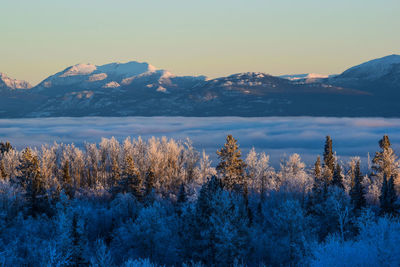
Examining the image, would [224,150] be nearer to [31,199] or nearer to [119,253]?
[119,253]

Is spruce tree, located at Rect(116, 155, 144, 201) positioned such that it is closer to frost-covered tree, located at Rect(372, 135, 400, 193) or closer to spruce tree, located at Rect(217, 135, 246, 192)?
spruce tree, located at Rect(217, 135, 246, 192)

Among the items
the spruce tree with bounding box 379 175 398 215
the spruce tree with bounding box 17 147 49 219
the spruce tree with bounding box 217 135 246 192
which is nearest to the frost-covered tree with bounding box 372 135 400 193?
the spruce tree with bounding box 379 175 398 215

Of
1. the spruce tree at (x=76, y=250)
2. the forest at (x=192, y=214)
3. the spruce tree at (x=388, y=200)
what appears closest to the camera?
the forest at (x=192, y=214)

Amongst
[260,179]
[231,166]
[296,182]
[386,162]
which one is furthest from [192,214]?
[260,179]

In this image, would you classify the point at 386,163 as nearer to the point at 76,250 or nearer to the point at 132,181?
the point at 132,181

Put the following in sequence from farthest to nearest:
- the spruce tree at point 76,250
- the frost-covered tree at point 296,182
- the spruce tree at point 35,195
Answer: the frost-covered tree at point 296,182, the spruce tree at point 35,195, the spruce tree at point 76,250

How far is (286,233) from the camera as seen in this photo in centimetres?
5866

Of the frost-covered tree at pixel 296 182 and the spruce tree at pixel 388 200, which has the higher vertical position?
the spruce tree at pixel 388 200

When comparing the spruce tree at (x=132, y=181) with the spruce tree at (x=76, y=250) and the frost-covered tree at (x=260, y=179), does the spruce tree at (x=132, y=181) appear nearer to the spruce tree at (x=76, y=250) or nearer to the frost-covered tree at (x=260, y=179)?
the frost-covered tree at (x=260, y=179)

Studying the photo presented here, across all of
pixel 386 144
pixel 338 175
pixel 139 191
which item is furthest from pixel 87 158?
pixel 386 144

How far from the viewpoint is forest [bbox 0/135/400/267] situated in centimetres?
4419

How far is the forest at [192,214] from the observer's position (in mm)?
44188

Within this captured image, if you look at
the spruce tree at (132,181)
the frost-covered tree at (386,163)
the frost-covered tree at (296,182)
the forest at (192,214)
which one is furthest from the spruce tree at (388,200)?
the spruce tree at (132,181)

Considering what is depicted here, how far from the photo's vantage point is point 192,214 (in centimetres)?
5106
